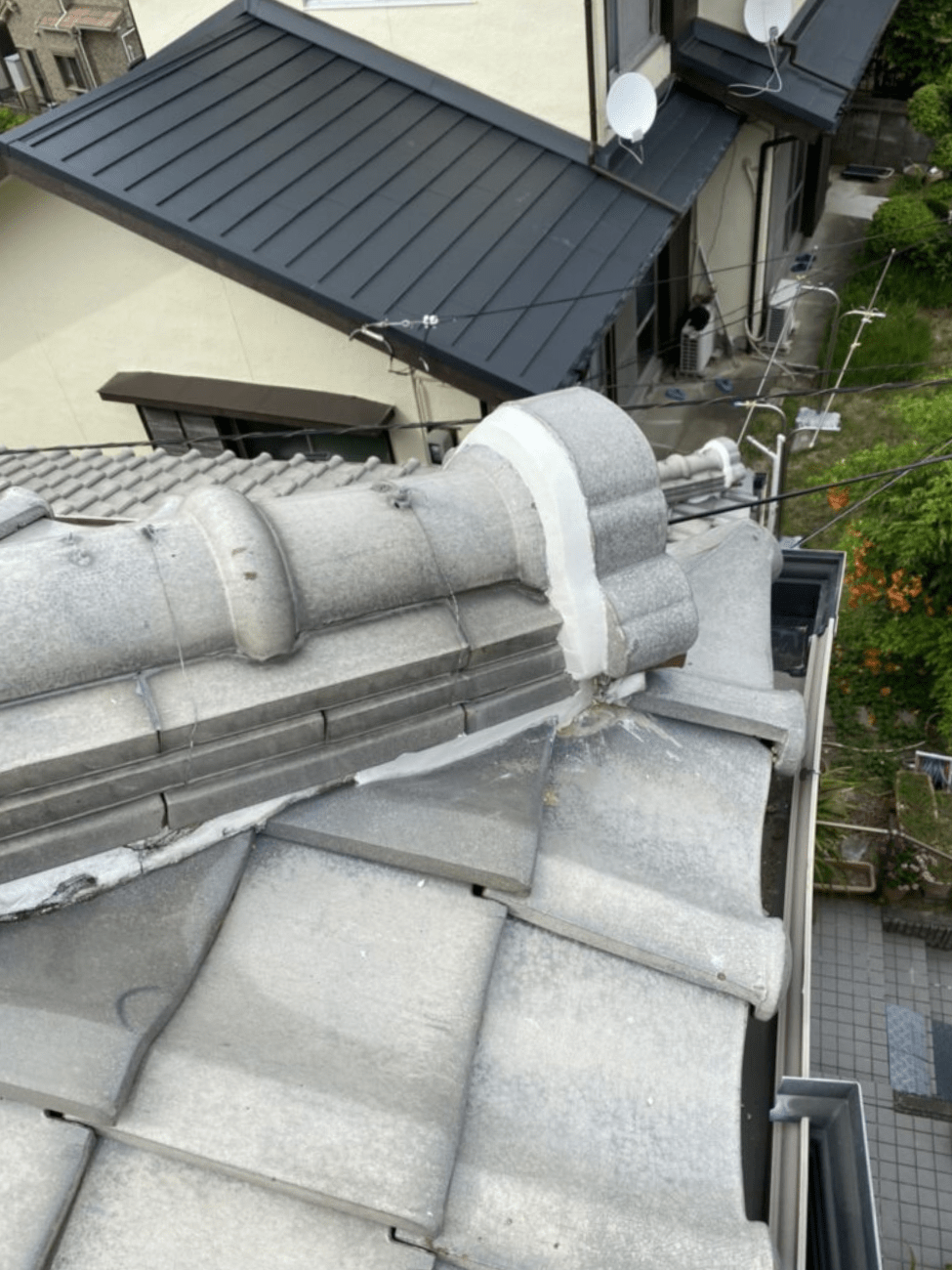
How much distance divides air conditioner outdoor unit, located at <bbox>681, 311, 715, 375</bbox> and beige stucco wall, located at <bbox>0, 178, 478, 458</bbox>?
8519mm

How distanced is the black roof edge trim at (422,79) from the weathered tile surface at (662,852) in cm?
1213

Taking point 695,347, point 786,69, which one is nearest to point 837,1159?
point 695,347

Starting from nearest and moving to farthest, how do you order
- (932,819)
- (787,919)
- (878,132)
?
(787,919)
(932,819)
(878,132)

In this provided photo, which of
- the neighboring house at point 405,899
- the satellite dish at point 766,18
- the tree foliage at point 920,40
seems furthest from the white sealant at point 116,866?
the tree foliage at point 920,40

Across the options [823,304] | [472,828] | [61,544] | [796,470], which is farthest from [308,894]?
[823,304]

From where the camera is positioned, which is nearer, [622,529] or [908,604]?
[622,529]

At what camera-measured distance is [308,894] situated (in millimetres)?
3352

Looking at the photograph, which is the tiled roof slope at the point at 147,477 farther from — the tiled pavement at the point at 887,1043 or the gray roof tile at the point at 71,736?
the tiled pavement at the point at 887,1043

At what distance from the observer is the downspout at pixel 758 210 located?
18.4 metres

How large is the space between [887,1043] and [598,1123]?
796 cm

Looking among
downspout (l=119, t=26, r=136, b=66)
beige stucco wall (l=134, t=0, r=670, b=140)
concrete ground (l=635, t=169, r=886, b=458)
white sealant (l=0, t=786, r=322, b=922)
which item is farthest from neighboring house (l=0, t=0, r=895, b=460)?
downspout (l=119, t=26, r=136, b=66)

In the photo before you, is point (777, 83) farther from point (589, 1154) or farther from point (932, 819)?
point (589, 1154)

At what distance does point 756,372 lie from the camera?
19.9m

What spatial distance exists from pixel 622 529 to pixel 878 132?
2869 cm
